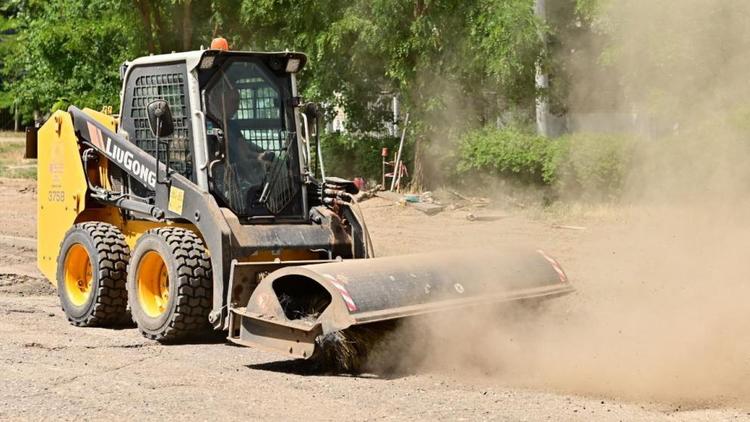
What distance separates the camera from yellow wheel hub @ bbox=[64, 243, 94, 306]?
11820 millimetres

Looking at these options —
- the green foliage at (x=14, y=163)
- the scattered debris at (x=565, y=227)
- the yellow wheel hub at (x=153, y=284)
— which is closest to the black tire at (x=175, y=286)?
the yellow wheel hub at (x=153, y=284)

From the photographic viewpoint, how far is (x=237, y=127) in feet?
35.6

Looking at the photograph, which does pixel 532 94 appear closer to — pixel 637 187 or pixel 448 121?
pixel 448 121

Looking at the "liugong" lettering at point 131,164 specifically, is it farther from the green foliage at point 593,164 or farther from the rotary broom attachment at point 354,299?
the green foliage at point 593,164

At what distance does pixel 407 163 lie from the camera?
25812 mm

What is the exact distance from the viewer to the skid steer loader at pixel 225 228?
940 centimetres

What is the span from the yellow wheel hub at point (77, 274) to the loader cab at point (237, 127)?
140 centimetres

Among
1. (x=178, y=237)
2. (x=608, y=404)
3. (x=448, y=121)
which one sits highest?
(x=448, y=121)

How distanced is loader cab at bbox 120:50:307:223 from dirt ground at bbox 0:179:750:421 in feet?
4.74

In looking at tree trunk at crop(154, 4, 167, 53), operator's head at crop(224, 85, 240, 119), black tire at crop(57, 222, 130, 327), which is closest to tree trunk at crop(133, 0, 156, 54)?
tree trunk at crop(154, 4, 167, 53)

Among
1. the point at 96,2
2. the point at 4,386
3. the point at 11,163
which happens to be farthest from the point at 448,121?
the point at 11,163

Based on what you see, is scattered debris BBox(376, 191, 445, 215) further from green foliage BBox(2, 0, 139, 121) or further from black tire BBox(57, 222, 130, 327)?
black tire BBox(57, 222, 130, 327)

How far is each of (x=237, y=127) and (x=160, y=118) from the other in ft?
2.56

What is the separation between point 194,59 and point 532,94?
1187cm
